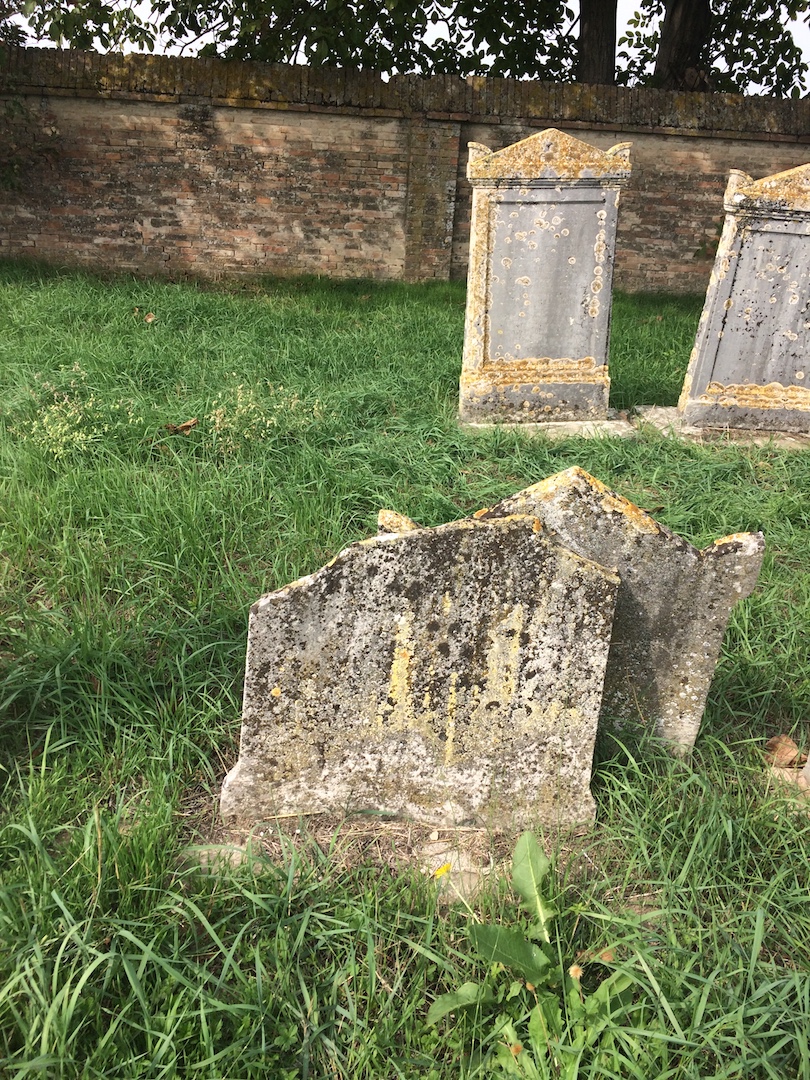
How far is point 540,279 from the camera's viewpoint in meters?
5.41

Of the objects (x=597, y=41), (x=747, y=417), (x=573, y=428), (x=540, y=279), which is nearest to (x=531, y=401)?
(x=573, y=428)

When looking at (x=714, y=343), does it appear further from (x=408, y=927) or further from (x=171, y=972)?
(x=171, y=972)

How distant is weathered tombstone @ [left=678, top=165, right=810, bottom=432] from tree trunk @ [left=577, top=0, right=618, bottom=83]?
7651mm

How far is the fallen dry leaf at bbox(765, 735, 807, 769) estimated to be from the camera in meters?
2.55

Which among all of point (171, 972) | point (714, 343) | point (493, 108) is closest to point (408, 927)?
point (171, 972)

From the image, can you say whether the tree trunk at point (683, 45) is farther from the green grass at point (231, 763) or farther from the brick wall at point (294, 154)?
the green grass at point (231, 763)

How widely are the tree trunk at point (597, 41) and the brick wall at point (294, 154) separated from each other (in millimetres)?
2151

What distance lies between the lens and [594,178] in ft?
17.0

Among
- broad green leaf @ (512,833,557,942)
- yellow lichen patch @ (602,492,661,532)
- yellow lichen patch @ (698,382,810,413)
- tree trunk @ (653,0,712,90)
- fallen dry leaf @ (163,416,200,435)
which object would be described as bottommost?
yellow lichen patch @ (698,382,810,413)

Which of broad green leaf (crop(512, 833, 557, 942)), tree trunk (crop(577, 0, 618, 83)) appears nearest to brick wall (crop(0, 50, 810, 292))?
tree trunk (crop(577, 0, 618, 83))

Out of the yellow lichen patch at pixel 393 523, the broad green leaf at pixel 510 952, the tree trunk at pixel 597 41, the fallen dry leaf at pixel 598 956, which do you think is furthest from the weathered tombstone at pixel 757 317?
the tree trunk at pixel 597 41

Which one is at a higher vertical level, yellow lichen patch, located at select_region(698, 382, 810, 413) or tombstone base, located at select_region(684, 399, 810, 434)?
yellow lichen patch, located at select_region(698, 382, 810, 413)

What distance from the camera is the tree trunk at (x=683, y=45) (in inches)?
435

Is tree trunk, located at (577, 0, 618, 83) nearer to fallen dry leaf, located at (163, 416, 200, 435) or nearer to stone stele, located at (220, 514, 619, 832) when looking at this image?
fallen dry leaf, located at (163, 416, 200, 435)
